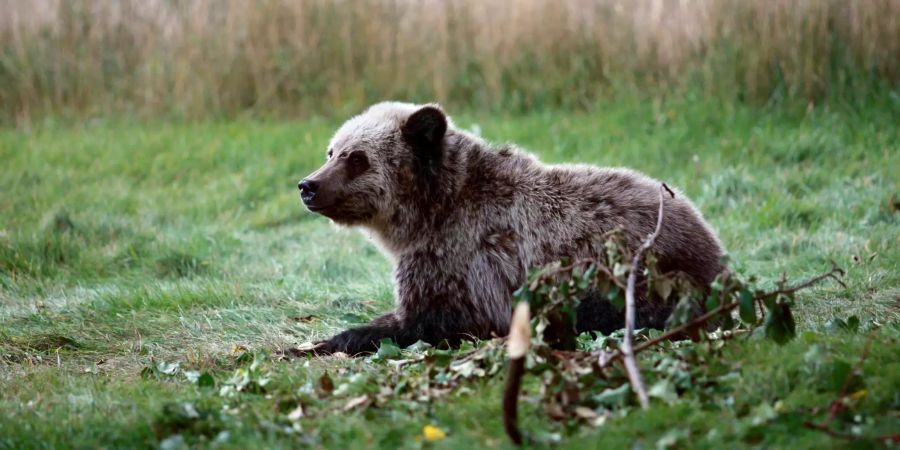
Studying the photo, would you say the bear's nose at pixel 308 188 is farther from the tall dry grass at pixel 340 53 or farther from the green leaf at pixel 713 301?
the tall dry grass at pixel 340 53

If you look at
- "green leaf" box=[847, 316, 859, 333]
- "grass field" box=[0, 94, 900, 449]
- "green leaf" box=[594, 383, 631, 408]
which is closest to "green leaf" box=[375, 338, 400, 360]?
"grass field" box=[0, 94, 900, 449]

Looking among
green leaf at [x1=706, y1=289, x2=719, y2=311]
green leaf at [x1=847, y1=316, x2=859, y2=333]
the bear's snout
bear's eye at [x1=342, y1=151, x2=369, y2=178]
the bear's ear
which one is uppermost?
the bear's ear

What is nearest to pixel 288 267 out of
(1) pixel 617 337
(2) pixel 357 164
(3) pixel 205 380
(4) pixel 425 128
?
(2) pixel 357 164

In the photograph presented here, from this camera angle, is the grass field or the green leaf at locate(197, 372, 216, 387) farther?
the green leaf at locate(197, 372, 216, 387)

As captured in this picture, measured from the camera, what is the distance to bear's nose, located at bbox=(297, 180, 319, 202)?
6.01 m

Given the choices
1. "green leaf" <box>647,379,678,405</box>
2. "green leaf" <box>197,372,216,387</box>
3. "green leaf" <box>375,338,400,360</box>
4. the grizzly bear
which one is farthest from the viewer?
the grizzly bear

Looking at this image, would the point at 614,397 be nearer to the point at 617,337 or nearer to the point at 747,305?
the point at 747,305

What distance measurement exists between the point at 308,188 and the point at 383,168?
433mm

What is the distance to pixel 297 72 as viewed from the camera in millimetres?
12445

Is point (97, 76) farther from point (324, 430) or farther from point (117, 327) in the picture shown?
point (324, 430)

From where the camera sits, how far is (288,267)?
8.25 metres

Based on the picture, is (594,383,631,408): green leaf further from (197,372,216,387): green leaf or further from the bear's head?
the bear's head

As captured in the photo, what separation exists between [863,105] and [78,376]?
7.77 meters

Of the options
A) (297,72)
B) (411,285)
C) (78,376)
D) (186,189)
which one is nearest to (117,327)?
(78,376)
